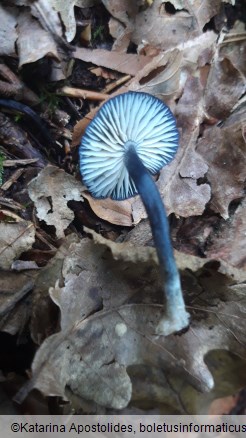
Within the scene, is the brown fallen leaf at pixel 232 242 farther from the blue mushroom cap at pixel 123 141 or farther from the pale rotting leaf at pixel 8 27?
the pale rotting leaf at pixel 8 27

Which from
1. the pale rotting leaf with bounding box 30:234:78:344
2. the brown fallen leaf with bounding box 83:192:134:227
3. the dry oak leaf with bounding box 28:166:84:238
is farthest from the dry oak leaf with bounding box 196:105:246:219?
the pale rotting leaf with bounding box 30:234:78:344

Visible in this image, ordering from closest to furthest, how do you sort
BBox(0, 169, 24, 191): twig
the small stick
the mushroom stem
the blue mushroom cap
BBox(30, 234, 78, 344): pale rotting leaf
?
the mushroom stem, BBox(30, 234, 78, 344): pale rotting leaf, the blue mushroom cap, BBox(0, 169, 24, 191): twig, the small stick

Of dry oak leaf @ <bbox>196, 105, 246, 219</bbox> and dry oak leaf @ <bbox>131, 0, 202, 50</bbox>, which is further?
dry oak leaf @ <bbox>131, 0, 202, 50</bbox>

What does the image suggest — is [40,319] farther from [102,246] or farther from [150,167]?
[150,167]

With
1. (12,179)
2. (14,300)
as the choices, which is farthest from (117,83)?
(14,300)

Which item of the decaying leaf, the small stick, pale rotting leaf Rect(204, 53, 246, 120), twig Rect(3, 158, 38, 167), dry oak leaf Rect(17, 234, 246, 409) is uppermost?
the small stick

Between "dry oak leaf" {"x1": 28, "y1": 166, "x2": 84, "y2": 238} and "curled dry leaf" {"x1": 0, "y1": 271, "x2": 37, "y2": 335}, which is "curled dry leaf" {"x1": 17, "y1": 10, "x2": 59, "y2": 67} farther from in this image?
"curled dry leaf" {"x1": 0, "y1": 271, "x2": 37, "y2": 335}

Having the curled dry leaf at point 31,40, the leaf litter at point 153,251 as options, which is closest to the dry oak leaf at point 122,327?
the leaf litter at point 153,251

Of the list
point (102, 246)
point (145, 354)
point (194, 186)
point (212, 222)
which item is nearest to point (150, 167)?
point (194, 186)
